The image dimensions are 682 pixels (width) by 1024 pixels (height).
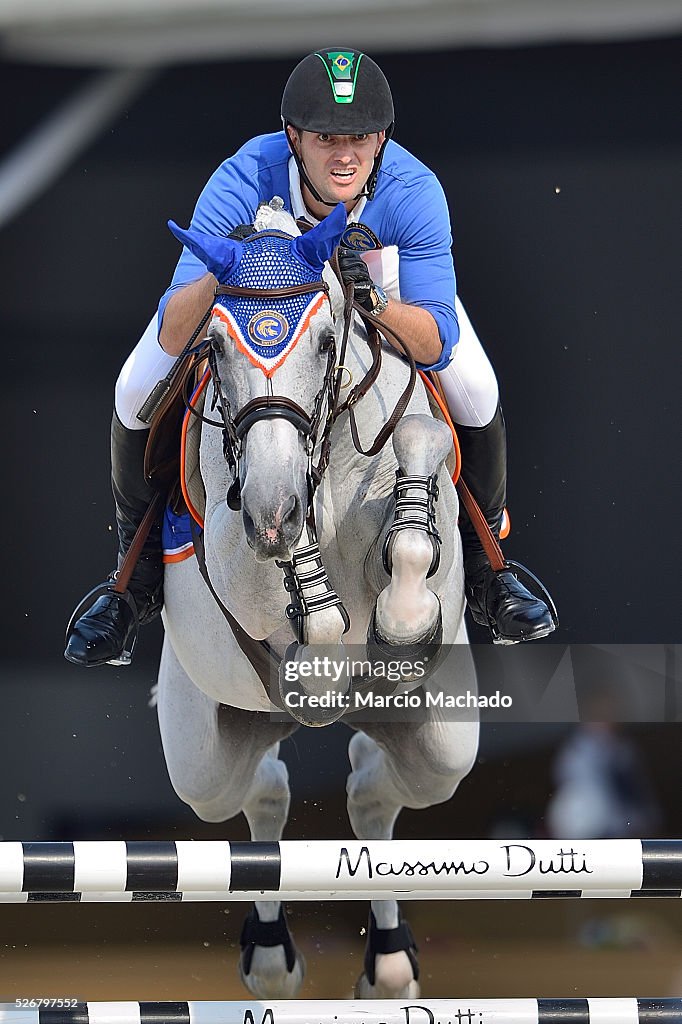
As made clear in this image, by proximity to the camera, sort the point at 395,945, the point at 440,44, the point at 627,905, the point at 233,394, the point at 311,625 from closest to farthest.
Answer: the point at 233,394 → the point at 311,625 → the point at 395,945 → the point at 440,44 → the point at 627,905

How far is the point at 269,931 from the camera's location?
3.38 meters

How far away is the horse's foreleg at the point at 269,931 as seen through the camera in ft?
11.0

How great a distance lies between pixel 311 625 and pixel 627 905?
2.45m

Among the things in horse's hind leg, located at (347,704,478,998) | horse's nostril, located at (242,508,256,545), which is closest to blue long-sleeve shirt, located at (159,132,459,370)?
horse's nostril, located at (242,508,256,545)

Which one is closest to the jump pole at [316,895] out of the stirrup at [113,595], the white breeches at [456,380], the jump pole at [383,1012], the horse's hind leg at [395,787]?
the jump pole at [383,1012]

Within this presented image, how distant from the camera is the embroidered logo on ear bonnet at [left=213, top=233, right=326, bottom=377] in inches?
80.1

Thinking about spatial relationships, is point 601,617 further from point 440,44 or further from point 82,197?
point 82,197

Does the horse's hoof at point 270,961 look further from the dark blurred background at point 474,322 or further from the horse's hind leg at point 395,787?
the dark blurred background at point 474,322

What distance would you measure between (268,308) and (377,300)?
0.30m

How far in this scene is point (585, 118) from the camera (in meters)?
3.75

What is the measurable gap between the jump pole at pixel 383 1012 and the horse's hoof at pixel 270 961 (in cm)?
99

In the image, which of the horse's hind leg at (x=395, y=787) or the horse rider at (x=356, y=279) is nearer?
the horse rider at (x=356, y=279)

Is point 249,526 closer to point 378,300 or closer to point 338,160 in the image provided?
point 378,300

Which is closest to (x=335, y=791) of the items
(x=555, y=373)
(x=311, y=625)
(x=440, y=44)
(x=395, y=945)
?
(x=395, y=945)
